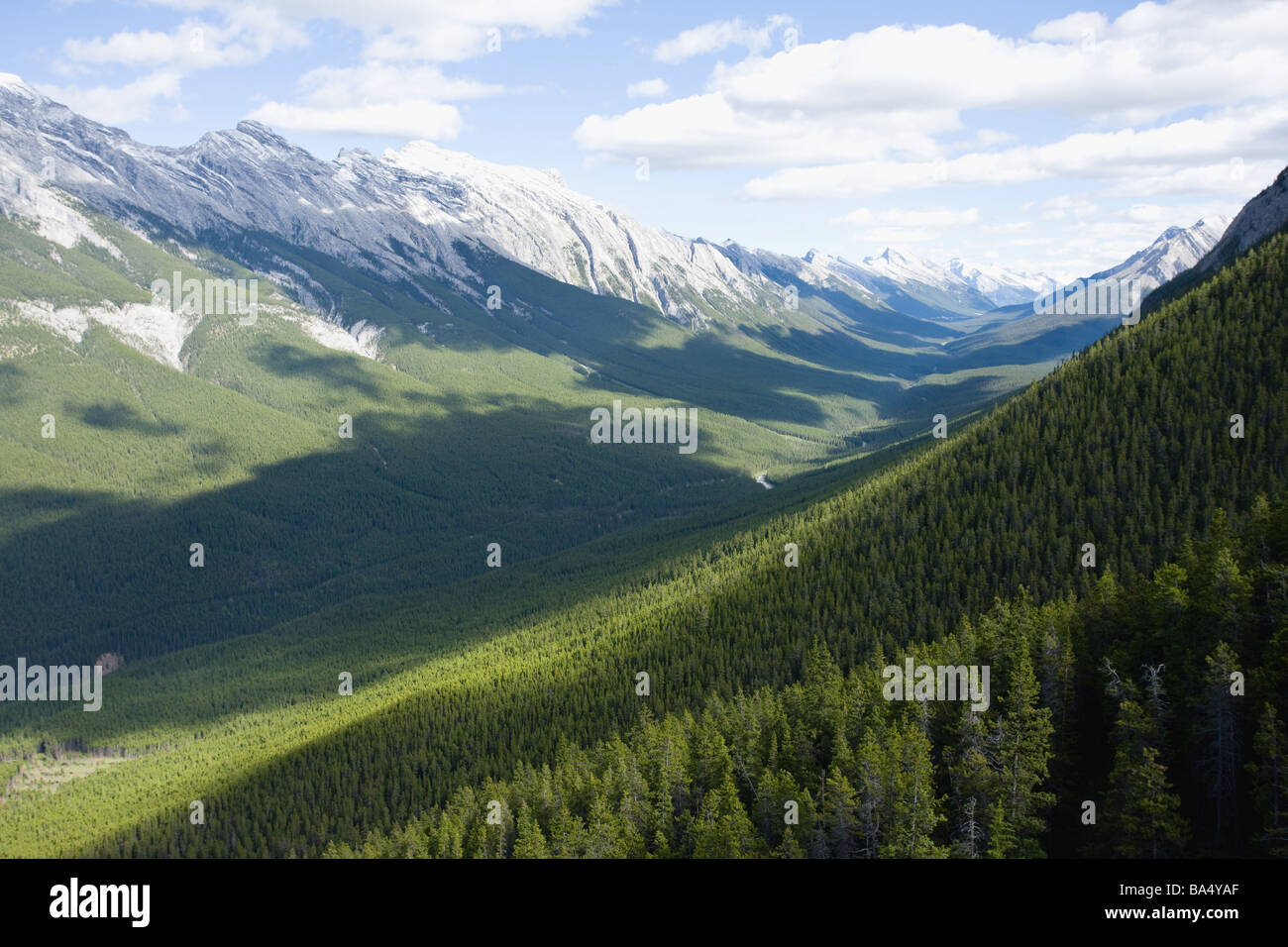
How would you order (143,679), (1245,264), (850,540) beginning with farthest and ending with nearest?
1. (143,679)
2. (1245,264)
3. (850,540)

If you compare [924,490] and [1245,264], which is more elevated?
[1245,264]

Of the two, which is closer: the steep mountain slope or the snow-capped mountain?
the steep mountain slope

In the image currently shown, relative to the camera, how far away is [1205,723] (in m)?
52.1

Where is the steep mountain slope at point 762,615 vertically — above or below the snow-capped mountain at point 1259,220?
below

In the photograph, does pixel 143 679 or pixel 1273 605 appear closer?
pixel 1273 605

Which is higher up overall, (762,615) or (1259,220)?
(1259,220)

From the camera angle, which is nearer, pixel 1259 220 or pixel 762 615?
pixel 762 615

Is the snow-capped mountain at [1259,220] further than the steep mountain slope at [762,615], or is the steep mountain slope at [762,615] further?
the snow-capped mountain at [1259,220]

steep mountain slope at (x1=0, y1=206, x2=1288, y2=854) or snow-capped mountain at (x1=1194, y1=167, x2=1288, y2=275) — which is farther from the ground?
snow-capped mountain at (x1=1194, y1=167, x2=1288, y2=275)

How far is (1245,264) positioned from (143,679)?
21558cm
